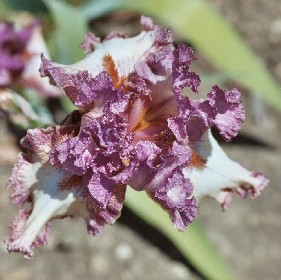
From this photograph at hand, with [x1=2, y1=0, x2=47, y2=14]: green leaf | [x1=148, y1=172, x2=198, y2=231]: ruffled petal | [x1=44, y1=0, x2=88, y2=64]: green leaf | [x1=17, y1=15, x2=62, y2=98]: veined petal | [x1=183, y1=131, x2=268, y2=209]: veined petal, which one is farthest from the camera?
[x1=2, y1=0, x2=47, y2=14]: green leaf

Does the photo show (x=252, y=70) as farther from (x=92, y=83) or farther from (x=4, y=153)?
(x=92, y=83)

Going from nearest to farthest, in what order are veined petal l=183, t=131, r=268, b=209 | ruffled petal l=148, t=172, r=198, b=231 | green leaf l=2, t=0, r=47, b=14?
1. ruffled petal l=148, t=172, r=198, b=231
2. veined petal l=183, t=131, r=268, b=209
3. green leaf l=2, t=0, r=47, b=14

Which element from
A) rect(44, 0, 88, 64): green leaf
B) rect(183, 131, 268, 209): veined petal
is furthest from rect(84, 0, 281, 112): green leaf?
rect(183, 131, 268, 209): veined petal

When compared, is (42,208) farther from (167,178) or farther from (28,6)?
(28,6)

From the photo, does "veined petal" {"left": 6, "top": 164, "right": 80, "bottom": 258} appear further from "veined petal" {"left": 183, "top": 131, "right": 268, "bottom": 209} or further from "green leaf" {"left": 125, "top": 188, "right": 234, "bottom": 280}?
"green leaf" {"left": 125, "top": 188, "right": 234, "bottom": 280}

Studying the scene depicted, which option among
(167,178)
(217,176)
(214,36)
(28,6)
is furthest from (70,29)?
(167,178)

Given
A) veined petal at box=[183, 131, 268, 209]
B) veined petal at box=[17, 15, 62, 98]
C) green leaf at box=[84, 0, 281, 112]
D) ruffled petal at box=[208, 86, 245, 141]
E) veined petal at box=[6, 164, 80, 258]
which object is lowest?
veined petal at box=[17, 15, 62, 98]

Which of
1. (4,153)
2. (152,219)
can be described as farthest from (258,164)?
(4,153)
